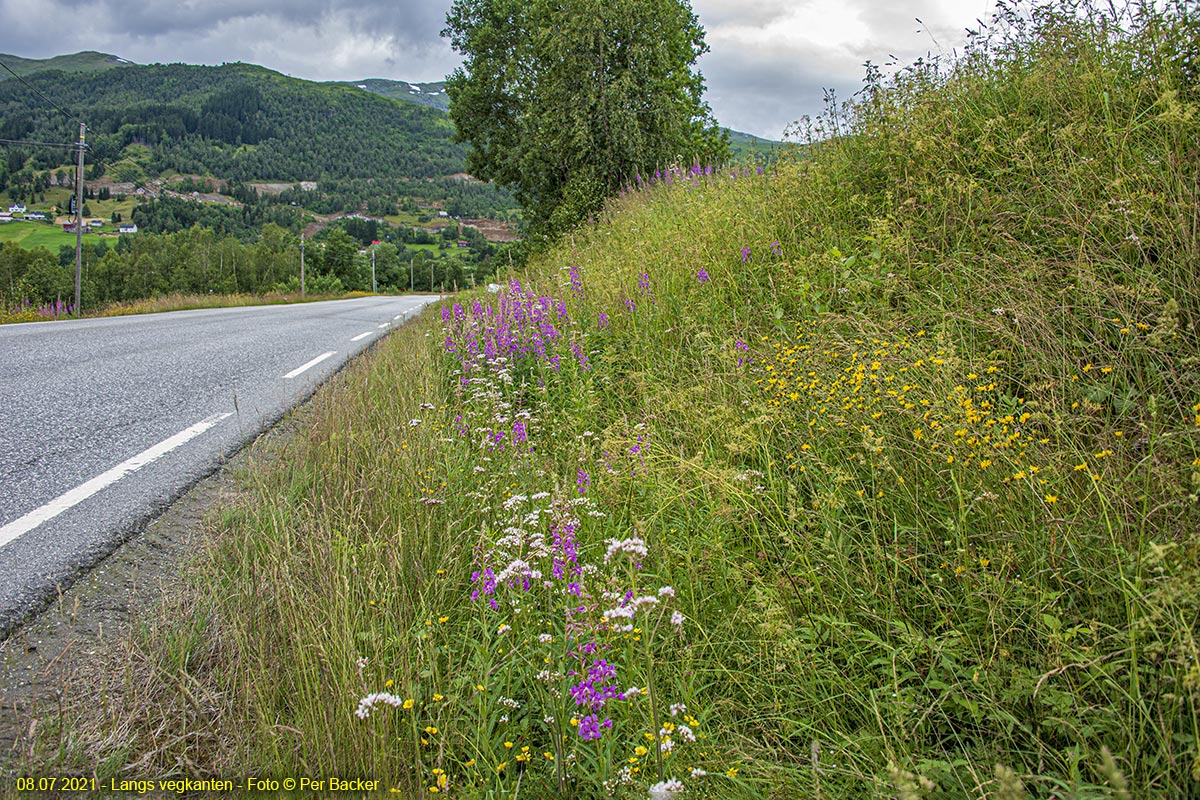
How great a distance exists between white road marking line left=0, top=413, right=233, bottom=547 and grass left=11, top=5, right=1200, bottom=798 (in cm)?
84

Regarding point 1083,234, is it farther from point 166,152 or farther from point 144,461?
point 166,152

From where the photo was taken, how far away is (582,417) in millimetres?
4078

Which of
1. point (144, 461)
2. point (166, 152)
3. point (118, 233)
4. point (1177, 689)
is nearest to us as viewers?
point (1177, 689)

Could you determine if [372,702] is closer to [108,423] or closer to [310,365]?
[108,423]

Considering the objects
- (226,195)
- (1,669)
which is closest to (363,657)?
(1,669)

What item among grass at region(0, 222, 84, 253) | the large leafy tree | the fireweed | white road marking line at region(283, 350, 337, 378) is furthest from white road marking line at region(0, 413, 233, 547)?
grass at region(0, 222, 84, 253)

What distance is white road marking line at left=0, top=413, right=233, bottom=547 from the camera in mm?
3053

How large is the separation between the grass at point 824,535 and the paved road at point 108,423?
61cm

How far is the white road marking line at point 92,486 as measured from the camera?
3.05 metres

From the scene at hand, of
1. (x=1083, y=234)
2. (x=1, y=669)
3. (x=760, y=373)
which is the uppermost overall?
(x=1083, y=234)

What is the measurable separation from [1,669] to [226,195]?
194 meters

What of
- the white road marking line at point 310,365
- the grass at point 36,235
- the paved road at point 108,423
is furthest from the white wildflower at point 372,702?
the grass at point 36,235

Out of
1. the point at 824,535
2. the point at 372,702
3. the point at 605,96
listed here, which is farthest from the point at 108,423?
the point at 605,96

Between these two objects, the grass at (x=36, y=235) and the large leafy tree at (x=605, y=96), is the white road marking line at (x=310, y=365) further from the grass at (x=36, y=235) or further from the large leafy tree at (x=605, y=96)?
the grass at (x=36, y=235)
